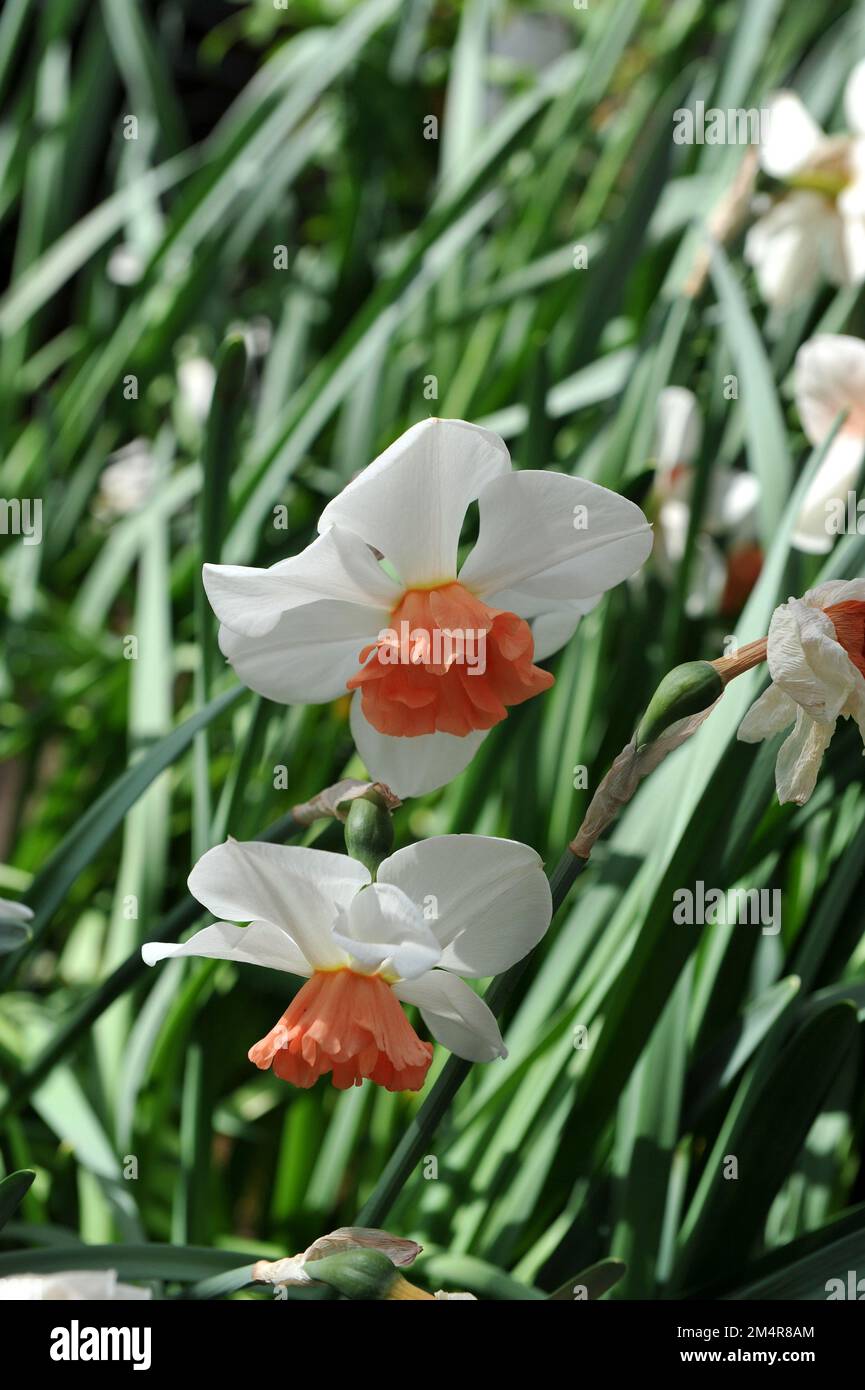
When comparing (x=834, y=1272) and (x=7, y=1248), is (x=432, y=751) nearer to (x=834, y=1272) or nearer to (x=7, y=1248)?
(x=834, y=1272)

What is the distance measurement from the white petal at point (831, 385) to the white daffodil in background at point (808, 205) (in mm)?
163

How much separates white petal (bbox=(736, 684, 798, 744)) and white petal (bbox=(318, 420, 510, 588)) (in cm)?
9

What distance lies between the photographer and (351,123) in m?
1.08

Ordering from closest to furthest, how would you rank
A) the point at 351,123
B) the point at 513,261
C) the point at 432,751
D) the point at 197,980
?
the point at 432,751
the point at 197,980
the point at 513,261
the point at 351,123

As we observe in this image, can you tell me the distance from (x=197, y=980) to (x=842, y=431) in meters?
0.37

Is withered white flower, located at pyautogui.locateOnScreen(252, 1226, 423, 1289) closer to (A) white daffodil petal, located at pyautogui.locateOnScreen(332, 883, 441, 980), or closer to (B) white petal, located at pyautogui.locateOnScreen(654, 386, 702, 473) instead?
(A) white daffodil petal, located at pyautogui.locateOnScreen(332, 883, 441, 980)

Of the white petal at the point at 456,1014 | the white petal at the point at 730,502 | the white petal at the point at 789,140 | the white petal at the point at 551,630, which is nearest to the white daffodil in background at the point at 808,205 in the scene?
the white petal at the point at 789,140

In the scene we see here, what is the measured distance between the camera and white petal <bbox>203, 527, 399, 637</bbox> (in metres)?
0.29

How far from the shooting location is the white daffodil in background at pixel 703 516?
0.65 metres

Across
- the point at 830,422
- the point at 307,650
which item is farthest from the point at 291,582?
the point at 830,422

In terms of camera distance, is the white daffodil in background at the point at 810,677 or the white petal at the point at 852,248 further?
the white petal at the point at 852,248

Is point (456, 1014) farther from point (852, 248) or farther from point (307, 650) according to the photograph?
point (852, 248)

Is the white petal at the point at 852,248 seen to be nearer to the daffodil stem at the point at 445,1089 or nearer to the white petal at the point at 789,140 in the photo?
the white petal at the point at 789,140
